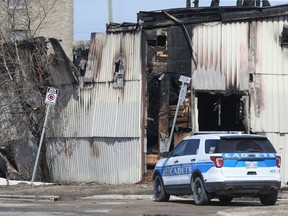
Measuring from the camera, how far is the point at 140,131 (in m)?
26.0

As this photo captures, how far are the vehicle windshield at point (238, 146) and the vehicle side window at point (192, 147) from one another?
501mm

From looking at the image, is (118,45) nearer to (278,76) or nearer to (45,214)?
(278,76)

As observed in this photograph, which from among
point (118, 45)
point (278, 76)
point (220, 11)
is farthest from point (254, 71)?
point (118, 45)

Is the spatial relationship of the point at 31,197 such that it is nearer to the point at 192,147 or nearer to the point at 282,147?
the point at 192,147

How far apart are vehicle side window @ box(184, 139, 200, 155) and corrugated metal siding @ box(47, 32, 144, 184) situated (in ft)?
22.6

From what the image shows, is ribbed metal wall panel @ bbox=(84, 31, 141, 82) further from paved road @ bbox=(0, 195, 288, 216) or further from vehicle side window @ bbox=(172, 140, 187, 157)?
vehicle side window @ bbox=(172, 140, 187, 157)

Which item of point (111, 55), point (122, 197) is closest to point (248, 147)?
point (122, 197)

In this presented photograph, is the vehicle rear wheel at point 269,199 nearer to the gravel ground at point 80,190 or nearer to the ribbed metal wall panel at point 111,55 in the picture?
the gravel ground at point 80,190

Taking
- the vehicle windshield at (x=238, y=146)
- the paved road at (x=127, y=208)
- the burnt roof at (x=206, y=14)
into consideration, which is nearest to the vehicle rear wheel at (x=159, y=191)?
the paved road at (x=127, y=208)

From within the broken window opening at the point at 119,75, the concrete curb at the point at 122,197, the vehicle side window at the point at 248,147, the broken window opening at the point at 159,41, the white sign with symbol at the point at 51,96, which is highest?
the broken window opening at the point at 159,41

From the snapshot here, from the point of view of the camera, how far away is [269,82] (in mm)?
25531

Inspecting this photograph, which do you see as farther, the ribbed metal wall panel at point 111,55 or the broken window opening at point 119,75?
the broken window opening at point 119,75

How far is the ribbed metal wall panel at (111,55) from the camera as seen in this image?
26328mm

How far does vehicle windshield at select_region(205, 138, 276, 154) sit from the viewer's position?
17.9m
